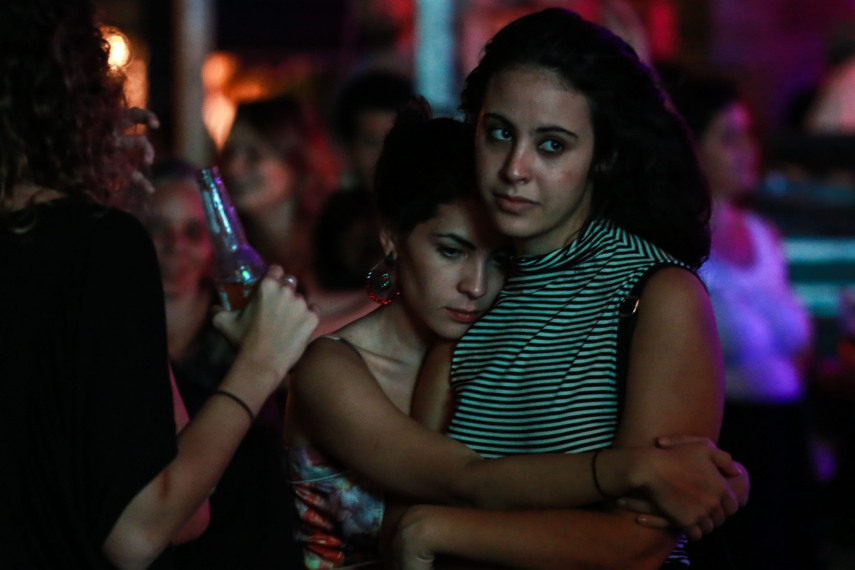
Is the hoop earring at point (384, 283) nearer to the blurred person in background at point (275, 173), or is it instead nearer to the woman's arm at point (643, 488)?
the woman's arm at point (643, 488)

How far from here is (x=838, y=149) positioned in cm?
516

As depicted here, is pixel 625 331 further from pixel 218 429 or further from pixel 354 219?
pixel 354 219

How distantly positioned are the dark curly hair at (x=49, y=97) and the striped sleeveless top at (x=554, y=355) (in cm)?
77

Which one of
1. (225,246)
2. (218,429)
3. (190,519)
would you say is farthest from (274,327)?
(190,519)

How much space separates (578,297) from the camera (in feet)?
6.33

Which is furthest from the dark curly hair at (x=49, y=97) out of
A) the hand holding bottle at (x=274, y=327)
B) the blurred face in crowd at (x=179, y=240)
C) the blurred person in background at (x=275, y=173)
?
the blurred person in background at (x=275, y=173)

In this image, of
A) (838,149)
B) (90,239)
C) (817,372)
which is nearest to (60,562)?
(90,239)

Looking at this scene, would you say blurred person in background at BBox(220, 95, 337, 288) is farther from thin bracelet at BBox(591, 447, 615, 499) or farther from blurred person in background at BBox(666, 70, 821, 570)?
thin bracelet at BBox(591, 447, 615, 499)

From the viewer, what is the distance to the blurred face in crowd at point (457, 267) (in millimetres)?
2203

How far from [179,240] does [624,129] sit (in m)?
1.87

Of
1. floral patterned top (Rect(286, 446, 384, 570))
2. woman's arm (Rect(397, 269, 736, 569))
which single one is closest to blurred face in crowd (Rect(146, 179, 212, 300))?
floral patterned top (Rect(286, 446, 384, 570))

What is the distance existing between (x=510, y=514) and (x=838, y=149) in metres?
3.94

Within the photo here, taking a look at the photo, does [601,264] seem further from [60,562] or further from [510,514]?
[60,562]

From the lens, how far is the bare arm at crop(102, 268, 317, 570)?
1.72m
